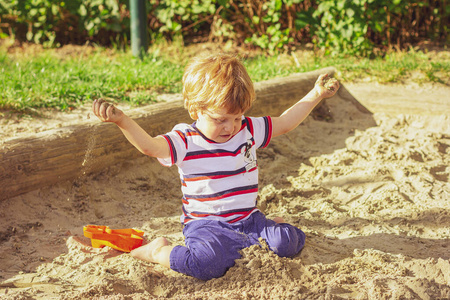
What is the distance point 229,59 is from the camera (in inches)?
94.7

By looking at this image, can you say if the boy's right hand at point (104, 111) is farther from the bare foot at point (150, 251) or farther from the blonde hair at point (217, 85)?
the bare foot at point (150, 251)

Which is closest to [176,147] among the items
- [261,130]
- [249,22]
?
[261,130]

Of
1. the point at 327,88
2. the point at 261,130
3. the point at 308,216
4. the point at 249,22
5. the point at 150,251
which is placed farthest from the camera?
the point at 249,22

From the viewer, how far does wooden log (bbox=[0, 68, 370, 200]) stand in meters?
2.90

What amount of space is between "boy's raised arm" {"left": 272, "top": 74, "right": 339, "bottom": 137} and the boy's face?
1.01 ft

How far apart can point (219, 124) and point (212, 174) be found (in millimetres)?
250

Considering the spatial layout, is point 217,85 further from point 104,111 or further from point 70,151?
point 70,151

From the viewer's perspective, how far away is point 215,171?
96.0 inches

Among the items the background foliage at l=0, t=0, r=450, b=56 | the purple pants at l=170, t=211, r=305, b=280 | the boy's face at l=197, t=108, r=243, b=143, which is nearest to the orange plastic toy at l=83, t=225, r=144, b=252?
the purple pants at l=170, t=211, r=305, b=280

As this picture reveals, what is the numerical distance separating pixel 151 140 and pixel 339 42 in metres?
3.87

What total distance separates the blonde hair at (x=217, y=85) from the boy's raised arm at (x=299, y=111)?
358 millimetres

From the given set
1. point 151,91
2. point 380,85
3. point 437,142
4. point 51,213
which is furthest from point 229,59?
point 380,85

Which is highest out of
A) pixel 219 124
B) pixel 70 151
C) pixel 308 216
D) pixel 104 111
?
pixel 104 111

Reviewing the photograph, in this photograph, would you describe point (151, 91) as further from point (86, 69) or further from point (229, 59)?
point (229, 59)
